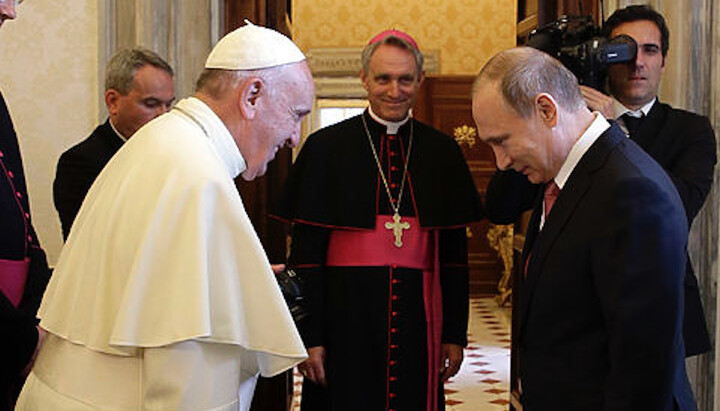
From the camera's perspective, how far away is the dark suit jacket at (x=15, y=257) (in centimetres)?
252

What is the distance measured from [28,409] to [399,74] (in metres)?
1.95

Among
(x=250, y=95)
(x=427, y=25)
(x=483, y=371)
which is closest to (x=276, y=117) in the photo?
(x=250, y=95)

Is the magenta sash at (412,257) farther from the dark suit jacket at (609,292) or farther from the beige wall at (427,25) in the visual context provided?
the beige wall at (427,25)

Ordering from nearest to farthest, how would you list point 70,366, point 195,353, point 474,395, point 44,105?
point 195,353
point 70,366
point 44,105
point 474,395

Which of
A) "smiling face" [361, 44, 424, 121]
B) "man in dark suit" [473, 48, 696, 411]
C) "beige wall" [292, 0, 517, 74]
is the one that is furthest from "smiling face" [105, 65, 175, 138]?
"beige wall" [292, 0, 517, 74]

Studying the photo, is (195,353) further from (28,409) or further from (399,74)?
(399,74)

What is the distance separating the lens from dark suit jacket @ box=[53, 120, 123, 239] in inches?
126

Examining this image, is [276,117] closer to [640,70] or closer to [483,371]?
[640,70]

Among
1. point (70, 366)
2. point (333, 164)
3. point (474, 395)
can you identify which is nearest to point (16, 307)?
point (70, 366)

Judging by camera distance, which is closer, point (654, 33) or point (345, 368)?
point (654, 33)

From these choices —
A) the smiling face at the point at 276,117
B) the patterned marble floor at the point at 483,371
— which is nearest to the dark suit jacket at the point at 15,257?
the smiling face at the point at 276,117

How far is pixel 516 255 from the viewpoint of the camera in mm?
4496

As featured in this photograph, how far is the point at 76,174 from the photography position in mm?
3238

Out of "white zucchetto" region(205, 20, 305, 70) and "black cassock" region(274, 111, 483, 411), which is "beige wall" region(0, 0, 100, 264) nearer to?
"black cassock" region(274, 111, 483, 411)
